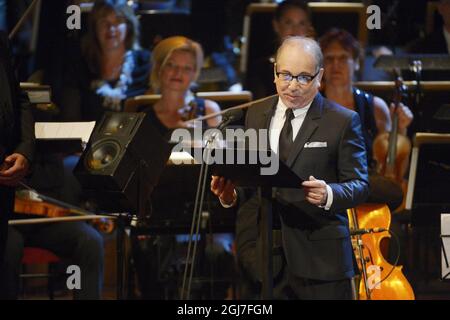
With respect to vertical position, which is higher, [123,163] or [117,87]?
[117,87]

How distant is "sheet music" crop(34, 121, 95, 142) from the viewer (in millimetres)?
4578

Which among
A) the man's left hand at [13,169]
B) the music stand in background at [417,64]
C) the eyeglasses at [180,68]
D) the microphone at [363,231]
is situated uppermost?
the eyeglasses at [180,68]

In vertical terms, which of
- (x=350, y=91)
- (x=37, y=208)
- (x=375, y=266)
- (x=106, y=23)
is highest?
(x=106, y=23)

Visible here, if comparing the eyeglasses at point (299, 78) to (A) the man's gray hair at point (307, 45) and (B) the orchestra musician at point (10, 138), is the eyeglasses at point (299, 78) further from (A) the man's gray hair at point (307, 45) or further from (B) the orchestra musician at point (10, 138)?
(B) the orchestra musician at point (10, 138)

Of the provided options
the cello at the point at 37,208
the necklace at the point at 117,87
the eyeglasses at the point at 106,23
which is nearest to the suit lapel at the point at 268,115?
the cello at the point at 37,208

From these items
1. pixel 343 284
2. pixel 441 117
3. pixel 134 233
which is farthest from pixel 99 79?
pixel 343 284

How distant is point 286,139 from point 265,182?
390mm

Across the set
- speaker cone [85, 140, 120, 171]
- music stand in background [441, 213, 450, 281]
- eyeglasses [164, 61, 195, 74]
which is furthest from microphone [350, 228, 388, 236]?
eyeglasses [164, 61, 195, 74]

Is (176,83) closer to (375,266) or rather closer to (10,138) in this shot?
(10,138)

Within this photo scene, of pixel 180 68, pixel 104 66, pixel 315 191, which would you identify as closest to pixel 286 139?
pixel 315 191

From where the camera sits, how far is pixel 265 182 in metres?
3.42

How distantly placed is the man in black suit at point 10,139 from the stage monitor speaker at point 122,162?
470mm

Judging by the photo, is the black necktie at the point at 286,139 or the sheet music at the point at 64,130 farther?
the sheet music at the point at 64,130

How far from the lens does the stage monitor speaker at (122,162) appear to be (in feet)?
13.0
